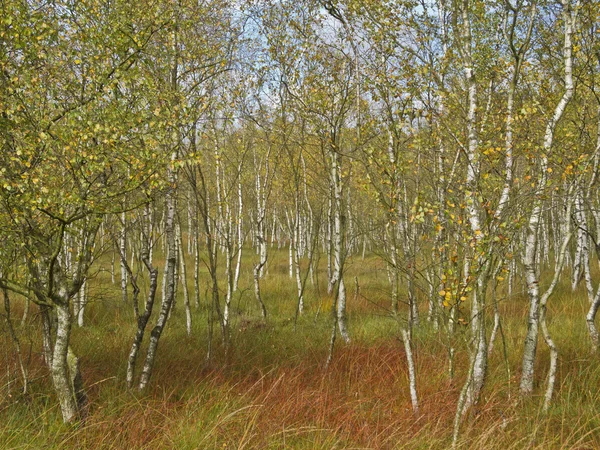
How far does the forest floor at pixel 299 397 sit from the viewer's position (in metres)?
4.75

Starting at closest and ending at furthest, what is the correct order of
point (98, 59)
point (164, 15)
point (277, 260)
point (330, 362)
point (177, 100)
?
point (98, 59) < point (164, 15) < point (177, 100) < point (330, 362) < point (277, 260)

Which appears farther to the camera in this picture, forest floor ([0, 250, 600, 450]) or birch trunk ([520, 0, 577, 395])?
birch trunk ([520, 0, 577, 395])

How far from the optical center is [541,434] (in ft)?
16.2

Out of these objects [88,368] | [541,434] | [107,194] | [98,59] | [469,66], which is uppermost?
[98,59]

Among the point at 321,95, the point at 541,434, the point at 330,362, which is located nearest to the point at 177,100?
the point at 321,95

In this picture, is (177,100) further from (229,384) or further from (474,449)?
(474,449)

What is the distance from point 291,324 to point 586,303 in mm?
7309

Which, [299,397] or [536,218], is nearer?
[536,218]

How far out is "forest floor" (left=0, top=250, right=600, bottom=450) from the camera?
4.75 metres

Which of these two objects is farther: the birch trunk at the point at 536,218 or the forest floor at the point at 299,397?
the birch trunk at the point at 536,218

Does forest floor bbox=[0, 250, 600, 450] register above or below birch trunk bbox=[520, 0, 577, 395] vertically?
below

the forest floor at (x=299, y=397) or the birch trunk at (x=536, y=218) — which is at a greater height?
the birch trunk at (x=536, y=218)

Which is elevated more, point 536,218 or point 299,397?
point 536,218

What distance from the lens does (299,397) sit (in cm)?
581
